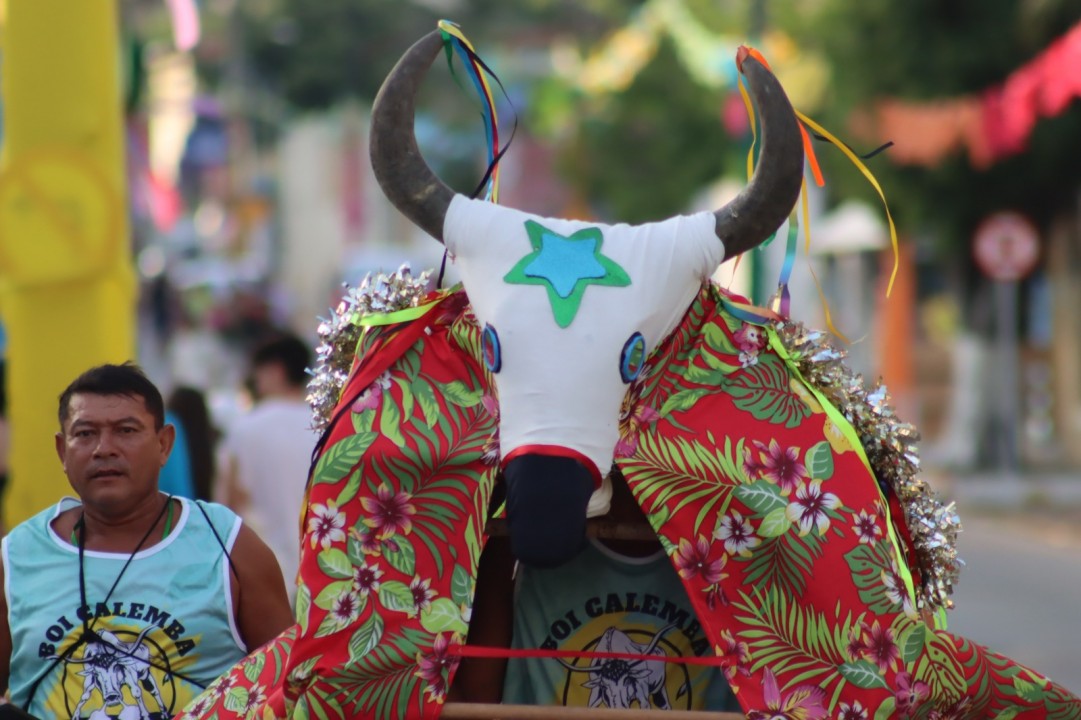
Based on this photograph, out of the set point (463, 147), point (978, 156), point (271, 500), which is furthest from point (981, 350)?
point (463, 147)

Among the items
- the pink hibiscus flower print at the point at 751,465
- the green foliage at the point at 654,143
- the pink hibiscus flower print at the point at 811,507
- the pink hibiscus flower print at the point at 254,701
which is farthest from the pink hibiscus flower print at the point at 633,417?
the green foliage at the point at 654,143

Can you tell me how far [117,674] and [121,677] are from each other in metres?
0.01

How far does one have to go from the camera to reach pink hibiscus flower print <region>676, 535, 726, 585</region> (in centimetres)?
356

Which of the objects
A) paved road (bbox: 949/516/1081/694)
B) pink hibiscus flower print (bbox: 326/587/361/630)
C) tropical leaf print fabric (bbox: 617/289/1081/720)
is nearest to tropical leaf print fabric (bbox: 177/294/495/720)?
pink hibiscus flower print (bbox: 326/587/361/630)

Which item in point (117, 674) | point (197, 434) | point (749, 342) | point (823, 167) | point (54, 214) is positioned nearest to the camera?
point (749, 342)

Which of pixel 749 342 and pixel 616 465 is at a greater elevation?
pixel 749 342

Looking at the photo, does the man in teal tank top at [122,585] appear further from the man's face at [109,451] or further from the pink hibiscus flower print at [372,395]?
the pink hibiscus flower print at [372,395]

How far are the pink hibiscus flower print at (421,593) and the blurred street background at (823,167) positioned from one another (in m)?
1.07

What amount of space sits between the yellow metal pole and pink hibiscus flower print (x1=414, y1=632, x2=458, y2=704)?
3.31 metres

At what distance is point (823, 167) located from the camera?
74.1 feet

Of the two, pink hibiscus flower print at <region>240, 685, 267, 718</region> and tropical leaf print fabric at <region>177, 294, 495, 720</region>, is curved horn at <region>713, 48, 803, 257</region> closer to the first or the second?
tropical leaf print fabric at <region>177, 294, 495, 720</region>

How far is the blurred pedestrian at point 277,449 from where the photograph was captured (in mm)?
7570

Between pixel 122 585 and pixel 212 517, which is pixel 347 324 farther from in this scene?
pixel 122 585

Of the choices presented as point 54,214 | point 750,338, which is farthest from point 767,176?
point 54,214
